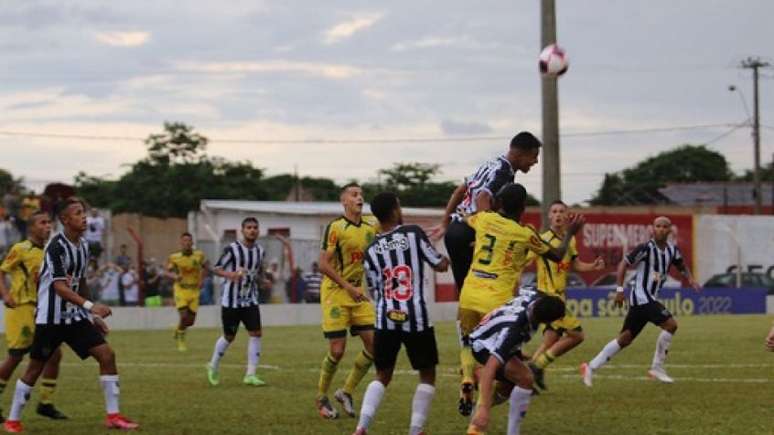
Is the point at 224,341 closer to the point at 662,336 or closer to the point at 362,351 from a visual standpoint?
the point at 362,351

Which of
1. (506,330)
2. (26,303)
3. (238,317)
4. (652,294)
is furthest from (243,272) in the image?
(506,330)

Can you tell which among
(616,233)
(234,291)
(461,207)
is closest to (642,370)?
(234,291)

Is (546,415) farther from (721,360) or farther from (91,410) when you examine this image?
(721,360)

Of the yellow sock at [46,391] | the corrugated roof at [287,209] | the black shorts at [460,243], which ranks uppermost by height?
the corrugated roof at [287,209]

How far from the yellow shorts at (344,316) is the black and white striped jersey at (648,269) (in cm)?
459

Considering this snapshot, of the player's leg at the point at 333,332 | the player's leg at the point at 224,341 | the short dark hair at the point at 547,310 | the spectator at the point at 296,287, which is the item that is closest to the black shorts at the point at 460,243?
the player's leg at the point at 333,332

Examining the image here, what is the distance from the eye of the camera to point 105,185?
88812mm

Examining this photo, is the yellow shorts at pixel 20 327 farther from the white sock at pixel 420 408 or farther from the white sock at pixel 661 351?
the white sock at pixel 661 351

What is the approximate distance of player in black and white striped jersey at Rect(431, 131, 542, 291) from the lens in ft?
42.4

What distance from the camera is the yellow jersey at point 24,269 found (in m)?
15.6

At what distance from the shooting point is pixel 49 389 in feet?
48.2

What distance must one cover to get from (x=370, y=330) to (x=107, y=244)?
86.5ft

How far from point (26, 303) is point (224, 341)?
381cm

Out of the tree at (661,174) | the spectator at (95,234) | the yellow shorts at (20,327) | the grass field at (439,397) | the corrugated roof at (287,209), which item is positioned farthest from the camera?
the tree at (661,174)
